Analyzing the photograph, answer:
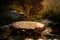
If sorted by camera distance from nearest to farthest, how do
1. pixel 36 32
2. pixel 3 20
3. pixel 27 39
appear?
pixel 27 39
pixel 36 32
pixel 3 20

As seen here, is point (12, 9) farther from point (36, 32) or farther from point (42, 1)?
point (36, 32)

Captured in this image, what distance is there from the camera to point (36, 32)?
612cm

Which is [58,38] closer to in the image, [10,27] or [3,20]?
[10,27]

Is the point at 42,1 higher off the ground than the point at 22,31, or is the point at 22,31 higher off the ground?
the point at 42,1

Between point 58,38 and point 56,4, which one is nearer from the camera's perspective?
point 58,38

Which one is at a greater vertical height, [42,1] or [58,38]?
[42,1]

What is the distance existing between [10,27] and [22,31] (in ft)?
1.37

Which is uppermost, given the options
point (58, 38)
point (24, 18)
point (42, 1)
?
point (42, 1)

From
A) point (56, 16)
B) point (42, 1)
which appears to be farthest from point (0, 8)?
point (56, 16)

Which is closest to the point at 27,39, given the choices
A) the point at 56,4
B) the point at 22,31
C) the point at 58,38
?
the point at 22,31

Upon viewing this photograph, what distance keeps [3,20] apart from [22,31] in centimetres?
119

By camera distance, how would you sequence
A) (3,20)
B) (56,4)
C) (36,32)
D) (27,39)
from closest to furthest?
(27,39)
(36,32)
(3,20)
(56,4)

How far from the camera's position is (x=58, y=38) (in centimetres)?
586

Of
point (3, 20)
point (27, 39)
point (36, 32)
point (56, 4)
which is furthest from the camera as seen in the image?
point (56, 4)
